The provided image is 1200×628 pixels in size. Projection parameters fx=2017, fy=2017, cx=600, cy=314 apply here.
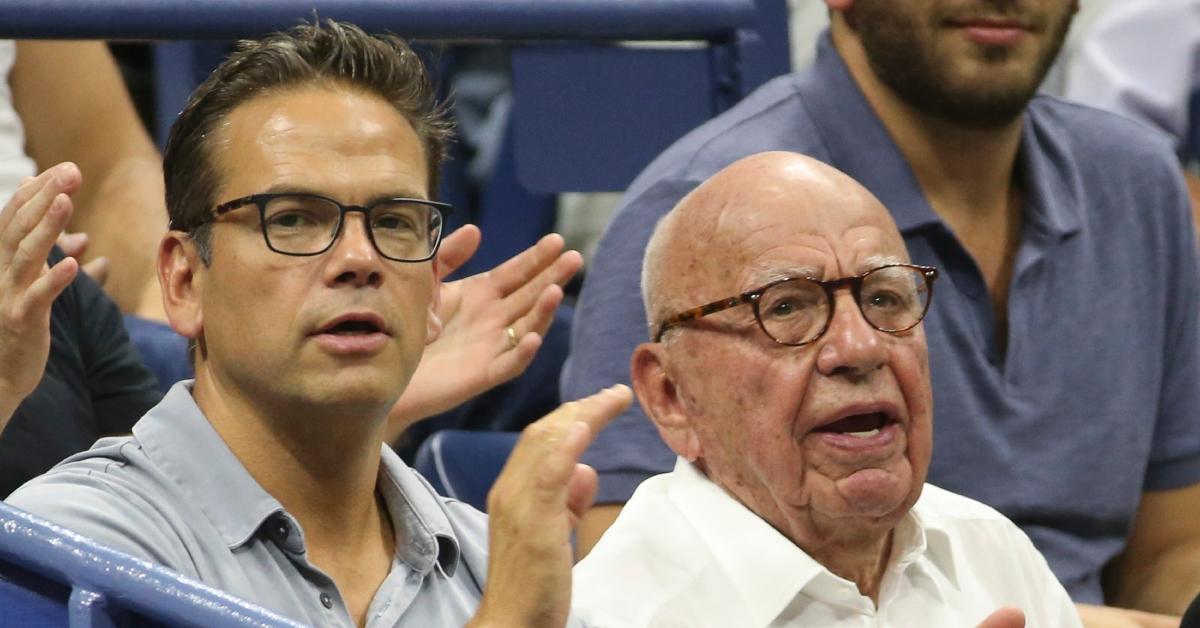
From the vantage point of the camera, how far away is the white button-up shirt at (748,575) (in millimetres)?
1732

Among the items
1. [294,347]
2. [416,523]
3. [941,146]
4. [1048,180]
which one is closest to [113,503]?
[294,347]

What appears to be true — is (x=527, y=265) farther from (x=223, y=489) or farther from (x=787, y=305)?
(x=223, y=489)

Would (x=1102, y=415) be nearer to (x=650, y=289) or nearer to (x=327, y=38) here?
(x=650, y=289)

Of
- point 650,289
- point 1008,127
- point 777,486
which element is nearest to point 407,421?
point 650,289

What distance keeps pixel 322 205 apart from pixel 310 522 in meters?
0.27

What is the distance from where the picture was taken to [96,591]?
135 cm

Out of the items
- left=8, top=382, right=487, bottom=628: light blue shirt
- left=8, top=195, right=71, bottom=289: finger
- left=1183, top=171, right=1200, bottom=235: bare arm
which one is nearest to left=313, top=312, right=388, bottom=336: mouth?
left=8, top=382, right=487, bottom=628: light blue shirt

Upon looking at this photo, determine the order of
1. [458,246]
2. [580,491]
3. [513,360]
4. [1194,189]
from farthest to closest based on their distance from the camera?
[1194,189]
[513,360]
[458,246]
[580,491]

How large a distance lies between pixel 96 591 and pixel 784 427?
668 millimetres

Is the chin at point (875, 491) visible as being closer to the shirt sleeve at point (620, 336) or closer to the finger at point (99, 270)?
the shirt sleeve at point (620, 336)

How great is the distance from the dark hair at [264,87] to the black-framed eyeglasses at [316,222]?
53mm

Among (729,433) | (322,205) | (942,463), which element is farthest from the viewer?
(942,463)

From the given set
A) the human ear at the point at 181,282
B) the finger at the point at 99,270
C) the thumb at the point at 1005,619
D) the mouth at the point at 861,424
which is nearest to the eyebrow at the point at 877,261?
the mouth at the point at 861,424

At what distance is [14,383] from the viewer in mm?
1779
